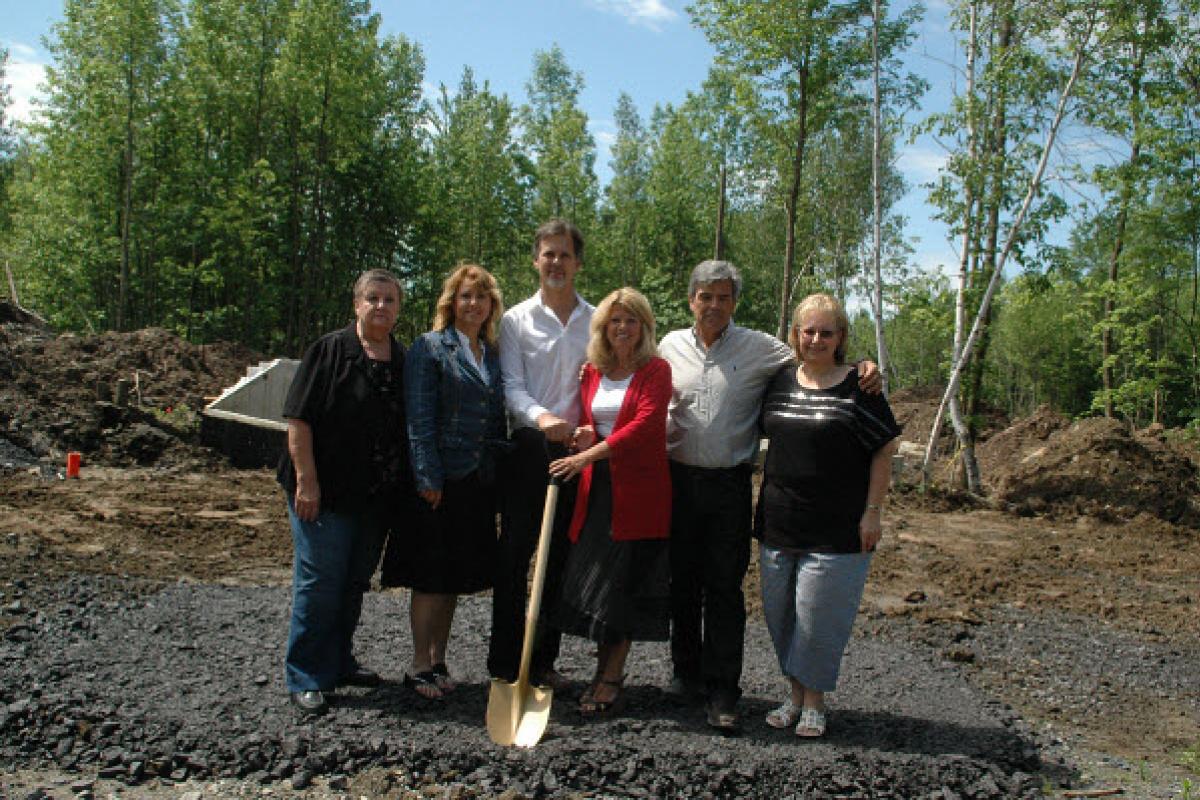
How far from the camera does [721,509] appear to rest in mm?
3703

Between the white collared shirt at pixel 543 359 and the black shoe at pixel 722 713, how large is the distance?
1.27 metres

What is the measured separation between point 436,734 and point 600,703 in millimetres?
682

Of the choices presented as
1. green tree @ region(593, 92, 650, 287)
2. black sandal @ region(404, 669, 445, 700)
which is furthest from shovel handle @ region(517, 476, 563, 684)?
green tree @ region(593, 92, 650, 287)

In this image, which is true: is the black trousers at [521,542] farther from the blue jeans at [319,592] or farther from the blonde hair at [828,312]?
the blonde hair at [828,312]

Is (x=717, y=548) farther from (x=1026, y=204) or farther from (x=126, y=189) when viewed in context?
(x=126, y=189)

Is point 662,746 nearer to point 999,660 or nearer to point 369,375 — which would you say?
point 369,375

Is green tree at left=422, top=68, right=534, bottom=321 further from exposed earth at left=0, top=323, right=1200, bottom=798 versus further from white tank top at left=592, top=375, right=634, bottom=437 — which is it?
white tank top at left=592, top=375, right=634, bottom=437

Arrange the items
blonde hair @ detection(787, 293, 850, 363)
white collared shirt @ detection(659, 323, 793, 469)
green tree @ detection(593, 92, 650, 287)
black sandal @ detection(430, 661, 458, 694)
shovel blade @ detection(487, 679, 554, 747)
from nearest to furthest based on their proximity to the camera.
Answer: shovel blade @ detection(487, 679, 554, 747)
blonde hair @ detection(787, 293, 850, 363)
white collared shirt @ detection(659, 323, 793, 469)
black sandal @ detection(430, 661, 458, 694)
green tree @ detection(593, 92, 650, 287)

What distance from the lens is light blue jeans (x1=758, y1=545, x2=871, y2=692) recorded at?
3.55 metres

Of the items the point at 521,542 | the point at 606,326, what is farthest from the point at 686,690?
the point at 606,326

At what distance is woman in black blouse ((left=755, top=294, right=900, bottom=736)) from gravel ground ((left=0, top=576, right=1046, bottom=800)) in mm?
402

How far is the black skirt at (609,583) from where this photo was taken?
11.9ft

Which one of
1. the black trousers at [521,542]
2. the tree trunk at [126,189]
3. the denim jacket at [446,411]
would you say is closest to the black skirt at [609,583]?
the black trousers at [521,542]

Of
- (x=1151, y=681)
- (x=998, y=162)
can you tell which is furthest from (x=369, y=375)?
(x=998, y=162)
